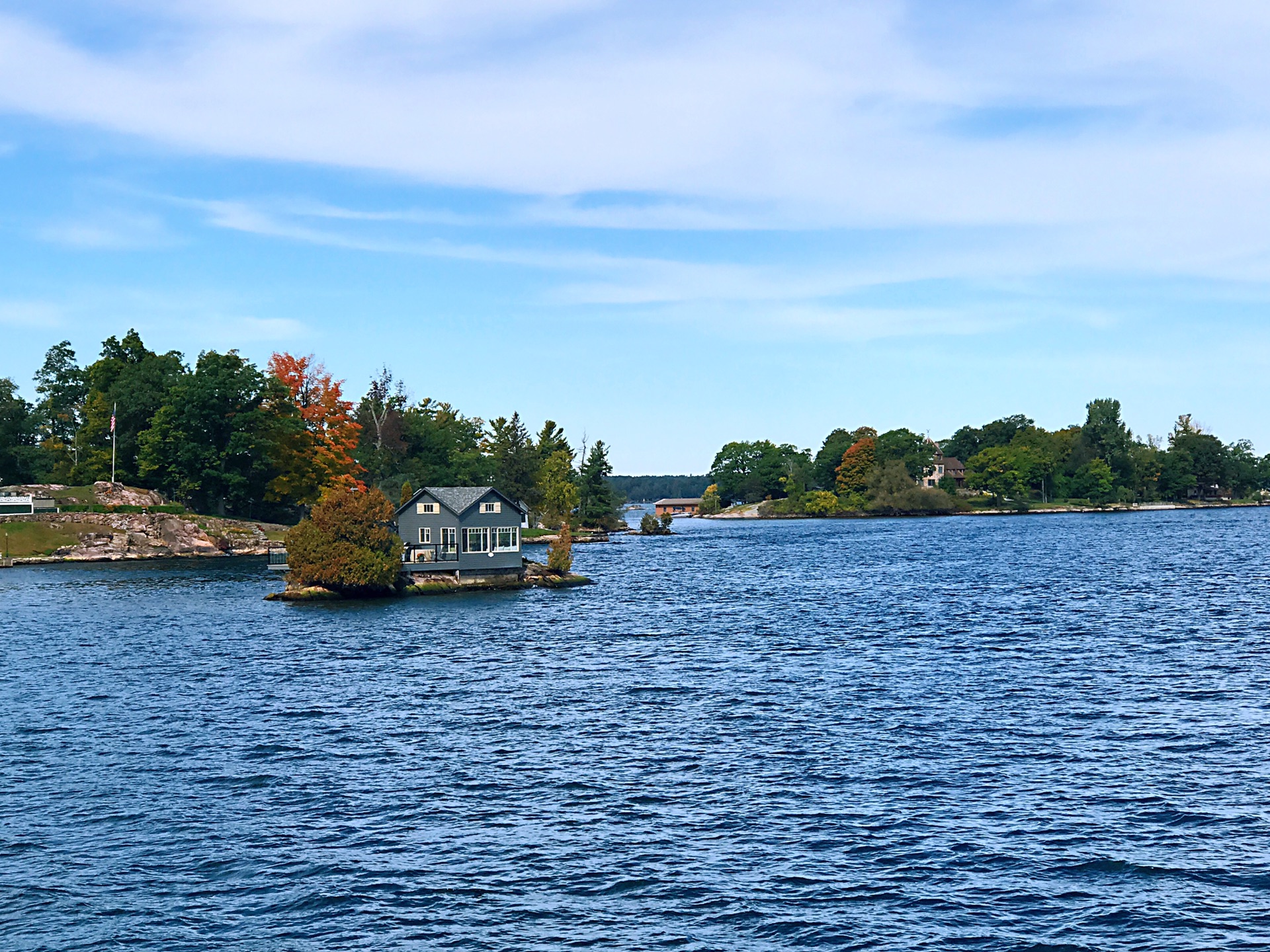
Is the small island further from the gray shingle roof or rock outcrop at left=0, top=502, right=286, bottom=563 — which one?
rock outcrop at left=0, top=502, right=286, bottom=563

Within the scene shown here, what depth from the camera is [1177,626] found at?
228 ft

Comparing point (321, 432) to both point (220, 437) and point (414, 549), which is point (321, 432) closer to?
point (220, 437)

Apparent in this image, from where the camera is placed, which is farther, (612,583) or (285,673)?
(612,583)

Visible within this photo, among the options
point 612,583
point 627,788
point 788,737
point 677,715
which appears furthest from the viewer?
point 612,583

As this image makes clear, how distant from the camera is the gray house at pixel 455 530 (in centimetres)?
9756

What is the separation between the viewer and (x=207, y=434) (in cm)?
15412

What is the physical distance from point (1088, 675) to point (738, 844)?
30.8m

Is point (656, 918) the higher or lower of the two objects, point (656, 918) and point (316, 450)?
the lower

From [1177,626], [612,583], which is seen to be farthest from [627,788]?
[612,583]

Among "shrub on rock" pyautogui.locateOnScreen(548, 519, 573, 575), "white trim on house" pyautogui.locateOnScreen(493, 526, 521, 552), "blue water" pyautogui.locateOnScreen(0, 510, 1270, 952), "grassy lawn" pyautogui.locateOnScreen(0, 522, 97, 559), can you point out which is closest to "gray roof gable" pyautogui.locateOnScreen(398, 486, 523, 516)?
"white trim on house" pyautogui.locateOnScreen(493, 526, 521, 552)

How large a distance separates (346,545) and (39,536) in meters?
68.1

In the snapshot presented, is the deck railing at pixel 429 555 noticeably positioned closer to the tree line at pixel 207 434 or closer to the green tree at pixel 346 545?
the green tree at pixel 346 545

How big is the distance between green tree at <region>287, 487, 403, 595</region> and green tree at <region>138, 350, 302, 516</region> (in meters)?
66.4

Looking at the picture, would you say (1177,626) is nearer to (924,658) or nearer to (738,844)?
(924,658)
